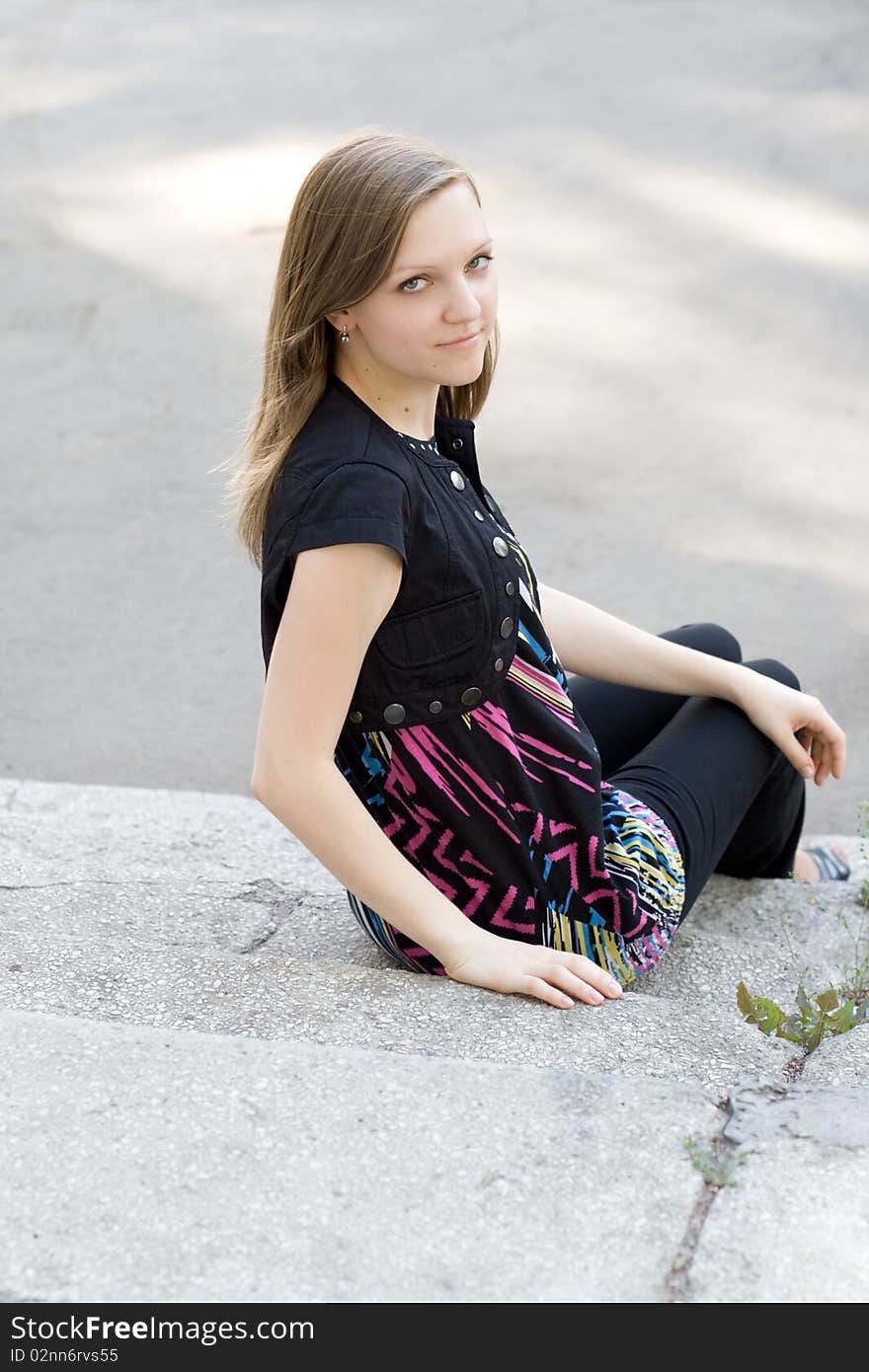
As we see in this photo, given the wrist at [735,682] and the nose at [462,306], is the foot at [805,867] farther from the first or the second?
the nose at [462,306]

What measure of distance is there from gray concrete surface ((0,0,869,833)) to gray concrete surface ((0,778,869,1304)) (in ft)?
4.53

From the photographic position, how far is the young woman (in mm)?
1245

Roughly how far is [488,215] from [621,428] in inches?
48.1

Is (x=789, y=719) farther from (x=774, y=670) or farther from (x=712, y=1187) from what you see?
(x=712, y=1187)

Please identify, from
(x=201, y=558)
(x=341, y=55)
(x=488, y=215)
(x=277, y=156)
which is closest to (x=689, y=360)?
(x=488, y=215)

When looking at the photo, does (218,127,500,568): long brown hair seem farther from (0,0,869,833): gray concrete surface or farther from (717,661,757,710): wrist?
(0,0,869,833): gray concrete surface

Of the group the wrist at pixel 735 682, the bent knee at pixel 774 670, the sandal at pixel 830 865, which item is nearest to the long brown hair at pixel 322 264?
the wrist at pixel 735 682

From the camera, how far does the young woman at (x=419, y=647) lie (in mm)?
1245

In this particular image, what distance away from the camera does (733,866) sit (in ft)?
6.29

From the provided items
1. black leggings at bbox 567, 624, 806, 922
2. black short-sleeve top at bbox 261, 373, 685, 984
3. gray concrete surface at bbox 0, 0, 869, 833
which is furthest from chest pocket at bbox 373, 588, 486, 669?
gray concrete surface at bbox 0, 0, 869, 833

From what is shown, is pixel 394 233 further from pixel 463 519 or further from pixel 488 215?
pixel 488 215

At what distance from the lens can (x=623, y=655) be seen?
168 centimetres

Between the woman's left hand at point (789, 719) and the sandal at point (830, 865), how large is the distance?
1.30 feet

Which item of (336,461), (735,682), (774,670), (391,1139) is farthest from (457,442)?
(391,1139)
